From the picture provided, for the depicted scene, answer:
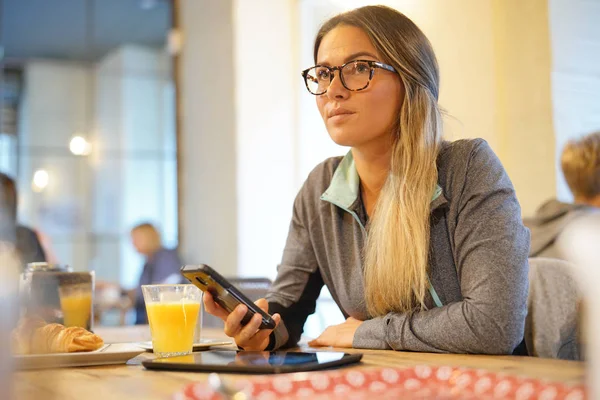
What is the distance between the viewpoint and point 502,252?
1392 millimetres

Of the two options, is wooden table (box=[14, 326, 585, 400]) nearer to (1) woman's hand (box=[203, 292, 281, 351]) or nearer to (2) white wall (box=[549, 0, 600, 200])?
(1) woman's hand (box=[203, 292, 281, 351])

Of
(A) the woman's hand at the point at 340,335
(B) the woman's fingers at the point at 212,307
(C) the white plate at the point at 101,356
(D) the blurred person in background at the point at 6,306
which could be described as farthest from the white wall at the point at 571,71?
(D) the blurred person in background at the point at 6,306

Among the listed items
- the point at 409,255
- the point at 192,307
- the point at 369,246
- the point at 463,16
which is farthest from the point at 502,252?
the point at 463,16

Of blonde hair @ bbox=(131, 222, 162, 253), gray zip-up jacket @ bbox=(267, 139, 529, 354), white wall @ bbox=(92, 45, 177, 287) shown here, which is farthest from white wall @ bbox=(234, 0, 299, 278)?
gray zip-up jacket @ bbox=(267, 139, 529, 354)

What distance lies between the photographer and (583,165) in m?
2.82

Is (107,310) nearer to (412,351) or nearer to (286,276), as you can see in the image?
(286,276)

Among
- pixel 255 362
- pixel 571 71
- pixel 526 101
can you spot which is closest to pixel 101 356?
pixel 255 362

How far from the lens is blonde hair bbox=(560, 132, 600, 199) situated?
2.82 meters

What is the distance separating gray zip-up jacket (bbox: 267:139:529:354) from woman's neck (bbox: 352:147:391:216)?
27 millimetres

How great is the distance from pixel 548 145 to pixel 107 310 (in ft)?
12.6

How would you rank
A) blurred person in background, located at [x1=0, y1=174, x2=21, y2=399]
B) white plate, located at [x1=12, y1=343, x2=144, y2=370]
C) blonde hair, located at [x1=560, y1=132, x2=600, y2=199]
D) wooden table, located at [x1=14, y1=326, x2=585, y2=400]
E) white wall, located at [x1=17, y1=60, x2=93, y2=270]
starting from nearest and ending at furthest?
blurred person in background, located at [x1=0, y1=174, x2=21, y2=399]
wooden table, located at [x1=14, y1=326, x2=585, y2=400]
white plate, located at [x1=12, y1=343, x2=144, y2=370]
blonde hair, located at [x1=560, y1=132, x2=600, y2=199]
white wall, located at [x1=17, y1=60, x2=93, y2=270]

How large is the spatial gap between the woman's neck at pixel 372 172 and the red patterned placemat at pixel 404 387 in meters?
0.86

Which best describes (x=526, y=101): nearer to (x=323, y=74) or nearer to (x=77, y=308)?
(x=323, y=74)

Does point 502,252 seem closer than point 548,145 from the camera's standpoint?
Yes
